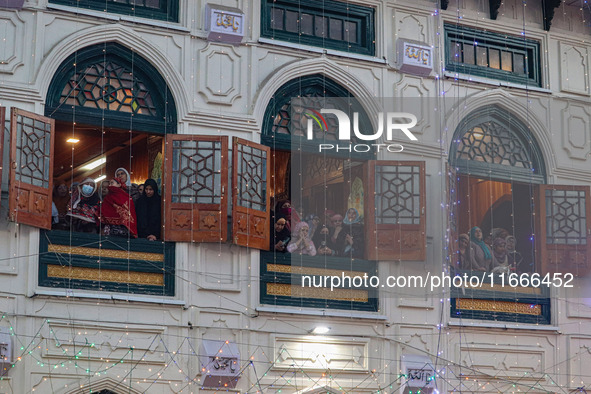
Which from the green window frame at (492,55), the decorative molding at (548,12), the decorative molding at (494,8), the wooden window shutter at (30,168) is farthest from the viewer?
the decorative molding at (548,12)

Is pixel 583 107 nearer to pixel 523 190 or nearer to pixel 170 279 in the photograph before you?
pixel 523 190

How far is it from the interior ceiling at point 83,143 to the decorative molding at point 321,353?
2.95 metres

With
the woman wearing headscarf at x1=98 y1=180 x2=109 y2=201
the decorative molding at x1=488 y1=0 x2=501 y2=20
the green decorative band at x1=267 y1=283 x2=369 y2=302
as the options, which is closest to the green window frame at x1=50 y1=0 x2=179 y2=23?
the woman wearing headscarf at x1=98 y1=180 x2=109 y2=201

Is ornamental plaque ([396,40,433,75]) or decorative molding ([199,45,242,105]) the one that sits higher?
ornamental plaque ([396,40,433,75])

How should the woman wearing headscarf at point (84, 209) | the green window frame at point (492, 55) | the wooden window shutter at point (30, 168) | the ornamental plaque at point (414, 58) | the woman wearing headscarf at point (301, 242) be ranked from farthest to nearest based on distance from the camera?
the green window frame at point (492, 55)
the ornamental plaque at point (414, 58)
the woman wearing headscarf at point (301, 242)
the woman wearing headscarf at point (84, 209)
the wooden window shutter at point (30, 168)

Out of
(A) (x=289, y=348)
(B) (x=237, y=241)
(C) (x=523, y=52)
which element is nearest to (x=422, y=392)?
(A) (x=289, y=348)

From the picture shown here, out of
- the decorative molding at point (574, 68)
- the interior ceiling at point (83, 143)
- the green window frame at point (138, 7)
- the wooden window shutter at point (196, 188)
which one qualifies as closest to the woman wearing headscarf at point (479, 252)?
the decorative molding at point (574, 68)

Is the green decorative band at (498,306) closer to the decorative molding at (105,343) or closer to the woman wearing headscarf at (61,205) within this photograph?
the decorative molding at (105,343)

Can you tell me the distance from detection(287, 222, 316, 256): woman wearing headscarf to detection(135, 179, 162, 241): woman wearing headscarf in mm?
1562

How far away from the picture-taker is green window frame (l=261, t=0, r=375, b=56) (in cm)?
1413

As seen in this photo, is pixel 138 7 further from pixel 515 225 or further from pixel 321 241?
pixel 515 225

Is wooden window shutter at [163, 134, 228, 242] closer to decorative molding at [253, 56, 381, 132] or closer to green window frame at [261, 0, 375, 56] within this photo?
decorative molding at [253, 56, 381, 132]

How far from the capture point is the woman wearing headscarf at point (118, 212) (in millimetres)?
13008

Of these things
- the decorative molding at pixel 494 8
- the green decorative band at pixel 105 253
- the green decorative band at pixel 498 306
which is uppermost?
the decorative molding at pixel 494 8
